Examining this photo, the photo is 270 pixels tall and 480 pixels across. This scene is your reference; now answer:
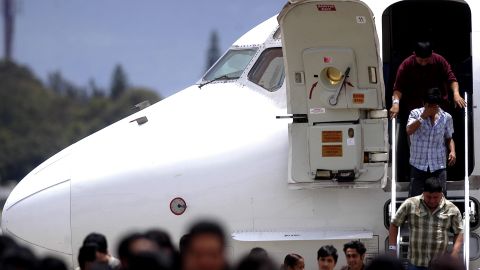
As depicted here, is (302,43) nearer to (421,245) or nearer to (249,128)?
(249,128)

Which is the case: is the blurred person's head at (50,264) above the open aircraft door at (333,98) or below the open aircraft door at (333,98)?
below

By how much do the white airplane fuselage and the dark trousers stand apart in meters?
0.37

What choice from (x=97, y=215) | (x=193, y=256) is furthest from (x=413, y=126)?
(x=193, y=256)

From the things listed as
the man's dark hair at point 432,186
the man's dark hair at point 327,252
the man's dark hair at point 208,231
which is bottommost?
the man's dark hair at point 327,252

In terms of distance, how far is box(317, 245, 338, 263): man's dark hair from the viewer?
15.9m

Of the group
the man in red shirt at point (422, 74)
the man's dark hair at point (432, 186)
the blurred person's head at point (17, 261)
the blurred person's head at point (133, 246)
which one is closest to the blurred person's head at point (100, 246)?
the blurred person's head at point (133, 246)

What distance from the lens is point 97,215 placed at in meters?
17.0

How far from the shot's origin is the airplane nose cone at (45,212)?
17047mm

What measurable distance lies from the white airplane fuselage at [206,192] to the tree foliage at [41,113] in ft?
186

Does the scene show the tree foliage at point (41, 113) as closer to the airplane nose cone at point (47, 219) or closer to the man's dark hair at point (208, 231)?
the airplane nose cone at point (47, 219)

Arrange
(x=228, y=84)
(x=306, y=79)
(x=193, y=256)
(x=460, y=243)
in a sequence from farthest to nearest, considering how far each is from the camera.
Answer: (x=228, y=84), (x=306, y=79), (x=460, y=243), (x=193, y=256)

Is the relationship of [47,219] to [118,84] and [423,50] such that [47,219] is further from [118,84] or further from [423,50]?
[118,84]

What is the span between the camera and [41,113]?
92.4 m

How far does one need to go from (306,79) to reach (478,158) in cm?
213
